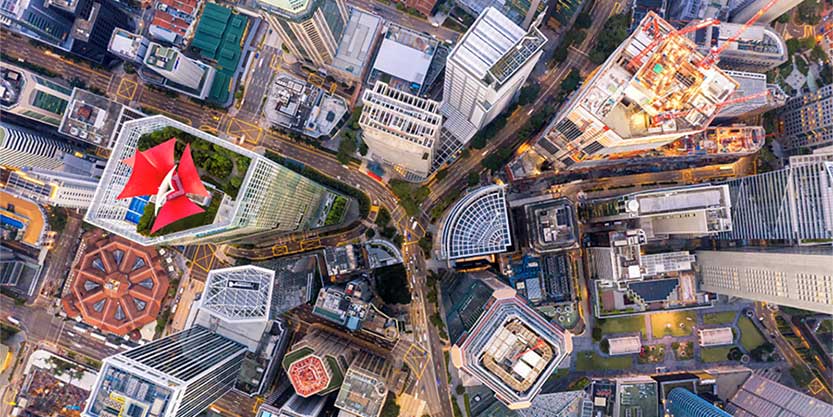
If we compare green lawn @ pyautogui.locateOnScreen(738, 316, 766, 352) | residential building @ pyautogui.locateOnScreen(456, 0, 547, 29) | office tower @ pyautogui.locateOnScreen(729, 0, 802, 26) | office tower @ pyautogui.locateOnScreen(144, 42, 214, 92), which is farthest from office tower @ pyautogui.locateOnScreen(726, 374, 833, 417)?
office tower @ pyautogui.locateOnScreen(144, 42, 214, 92)

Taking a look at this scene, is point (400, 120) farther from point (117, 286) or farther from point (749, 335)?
point (749, 335)

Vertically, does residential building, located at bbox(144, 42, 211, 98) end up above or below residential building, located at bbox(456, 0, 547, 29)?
below

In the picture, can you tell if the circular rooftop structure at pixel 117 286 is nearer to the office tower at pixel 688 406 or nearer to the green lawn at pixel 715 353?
the office tower at pixel 688 406

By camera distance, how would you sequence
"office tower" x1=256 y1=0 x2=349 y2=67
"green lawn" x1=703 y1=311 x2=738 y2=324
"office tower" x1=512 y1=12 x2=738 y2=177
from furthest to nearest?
"green lawn" x1=703 y1=311 x2=738 y2=324
"office tower" x1=256 y1=0 x2=349 y2=67
"office tower" x1=512 y1=12 x2=738 y2=177

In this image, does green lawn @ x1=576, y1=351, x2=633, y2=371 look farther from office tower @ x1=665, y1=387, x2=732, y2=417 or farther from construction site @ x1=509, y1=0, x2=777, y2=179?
construction site @ x1=509, y1=0, x2=777, y2=179

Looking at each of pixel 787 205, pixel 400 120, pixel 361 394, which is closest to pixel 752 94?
pixel 787 205

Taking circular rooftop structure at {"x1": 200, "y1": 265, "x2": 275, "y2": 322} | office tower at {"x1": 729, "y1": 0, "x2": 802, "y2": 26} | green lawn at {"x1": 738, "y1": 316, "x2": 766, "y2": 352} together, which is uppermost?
office tower at {"x1": 729, "y1": 0, "x2": 802, "y2": 26}

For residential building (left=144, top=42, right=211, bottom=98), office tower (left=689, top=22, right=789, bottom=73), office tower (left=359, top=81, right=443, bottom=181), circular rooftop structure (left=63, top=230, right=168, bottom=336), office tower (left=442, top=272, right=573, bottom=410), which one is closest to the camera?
office tower (left=442, top=272, right=573, bottom=410)

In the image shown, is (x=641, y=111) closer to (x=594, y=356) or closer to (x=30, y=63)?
(x=594, y=356)
